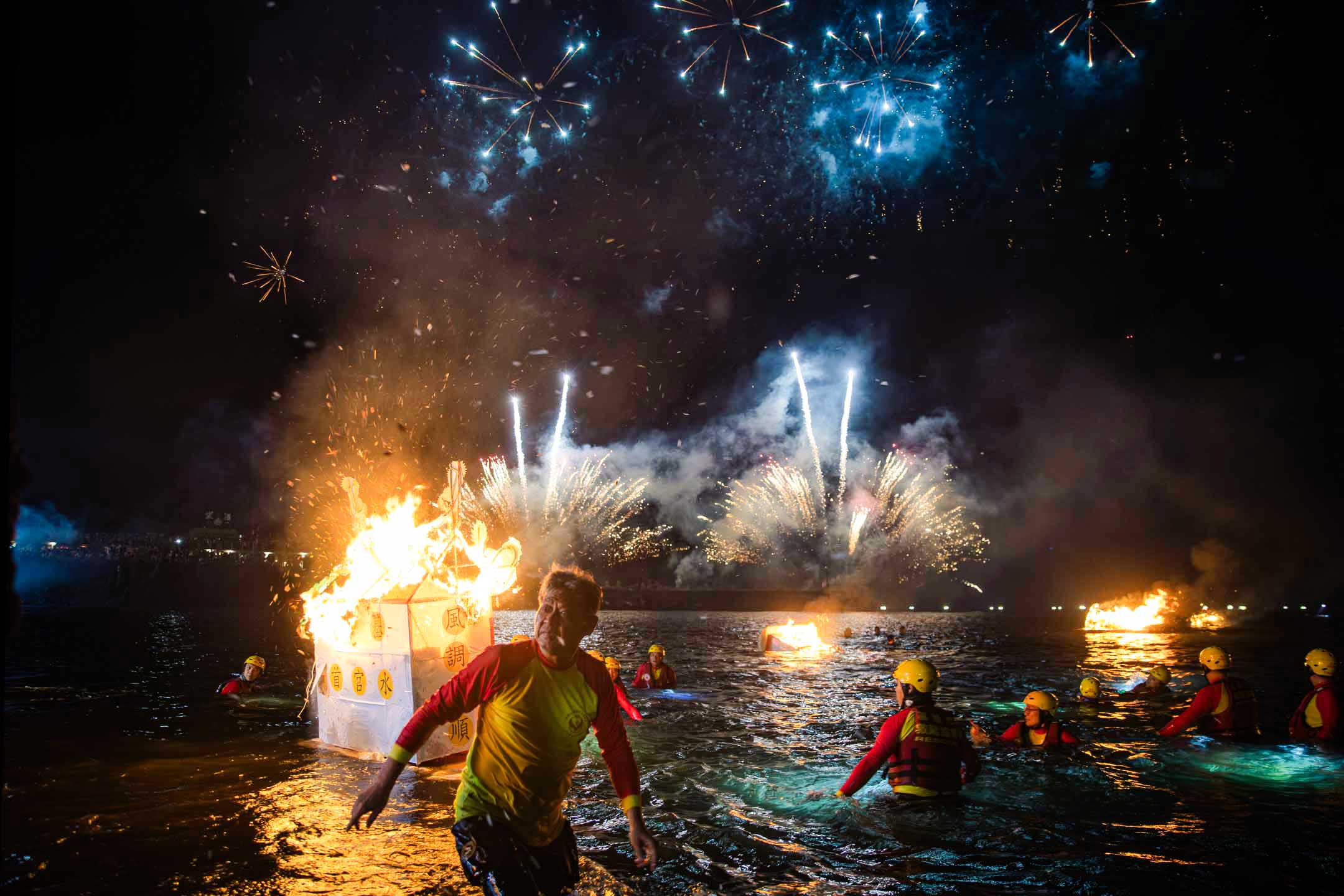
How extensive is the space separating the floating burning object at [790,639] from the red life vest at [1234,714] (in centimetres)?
2375

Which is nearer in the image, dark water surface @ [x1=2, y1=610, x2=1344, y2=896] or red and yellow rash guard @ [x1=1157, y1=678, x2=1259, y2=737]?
dark water surface @ [x1=2, y1=610, x2=1344, y2=896]

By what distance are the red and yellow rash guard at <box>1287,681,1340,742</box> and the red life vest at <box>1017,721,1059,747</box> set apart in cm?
365

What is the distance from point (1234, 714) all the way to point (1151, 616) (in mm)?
68613

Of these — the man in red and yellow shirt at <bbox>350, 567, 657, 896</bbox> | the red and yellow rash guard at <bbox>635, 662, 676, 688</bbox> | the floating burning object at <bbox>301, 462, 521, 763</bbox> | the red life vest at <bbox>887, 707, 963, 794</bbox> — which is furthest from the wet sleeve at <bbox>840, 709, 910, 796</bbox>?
the red and yellow rash guard at <bbox>635, 662, 676, 688</bbox>

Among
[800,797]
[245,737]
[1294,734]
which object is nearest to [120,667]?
[245,737]

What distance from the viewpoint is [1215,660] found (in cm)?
1309

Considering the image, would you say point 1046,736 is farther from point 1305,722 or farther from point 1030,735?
point 1305,722

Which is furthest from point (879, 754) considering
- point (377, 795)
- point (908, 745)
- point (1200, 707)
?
point (1200, 707)

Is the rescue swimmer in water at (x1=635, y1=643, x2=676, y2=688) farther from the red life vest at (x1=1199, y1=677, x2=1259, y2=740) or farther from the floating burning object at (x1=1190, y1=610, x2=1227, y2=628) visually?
the floating burning object at (x1=1190, y1=610, x2=1227, y2=628)

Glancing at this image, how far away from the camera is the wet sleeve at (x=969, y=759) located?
834 centimetres

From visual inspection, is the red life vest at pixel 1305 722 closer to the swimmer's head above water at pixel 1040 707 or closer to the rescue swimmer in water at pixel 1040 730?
the rescue swimmer in water at pixel 1040 730

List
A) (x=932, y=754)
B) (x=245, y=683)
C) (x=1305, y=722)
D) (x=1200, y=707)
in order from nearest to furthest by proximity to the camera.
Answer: (x=932, y=754) < (x=1200, y=707) < (x=1305, y=722) < (x=245, y=683)

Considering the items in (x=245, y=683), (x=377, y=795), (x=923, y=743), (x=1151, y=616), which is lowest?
(x=1151, y=616)

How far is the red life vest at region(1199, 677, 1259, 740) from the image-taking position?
12844 mm
